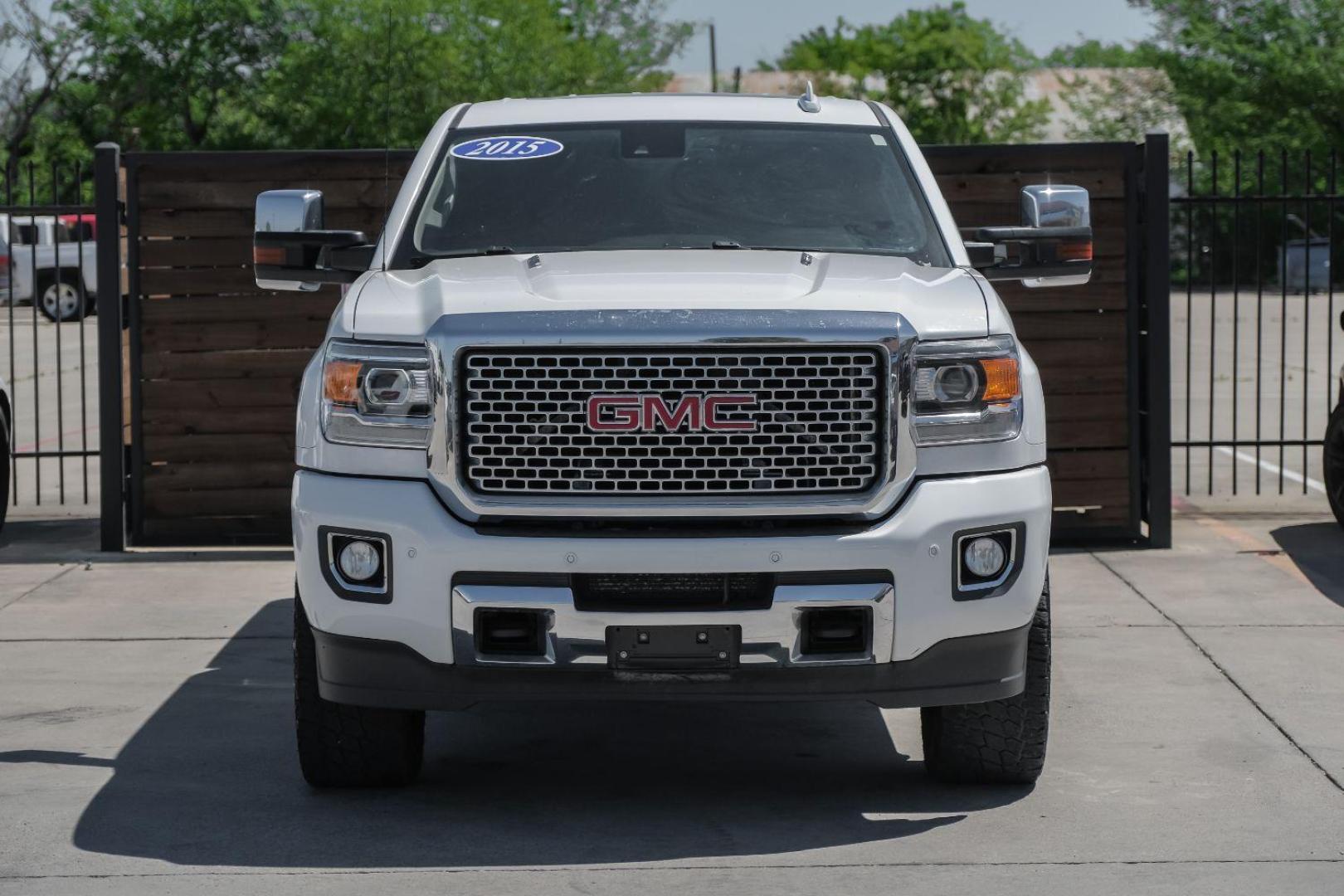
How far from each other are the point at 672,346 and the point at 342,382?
3.01ft

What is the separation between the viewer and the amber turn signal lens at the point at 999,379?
17.1 feet

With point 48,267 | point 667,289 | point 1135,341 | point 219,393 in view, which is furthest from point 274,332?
point 48,267

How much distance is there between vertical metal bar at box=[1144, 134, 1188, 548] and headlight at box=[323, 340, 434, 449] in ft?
19.1

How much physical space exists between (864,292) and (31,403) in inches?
647

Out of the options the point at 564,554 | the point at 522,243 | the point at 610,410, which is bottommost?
the point at 564,554

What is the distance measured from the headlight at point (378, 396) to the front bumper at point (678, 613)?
0.41 feet

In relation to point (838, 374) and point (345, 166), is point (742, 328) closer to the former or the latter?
point (838, 374)

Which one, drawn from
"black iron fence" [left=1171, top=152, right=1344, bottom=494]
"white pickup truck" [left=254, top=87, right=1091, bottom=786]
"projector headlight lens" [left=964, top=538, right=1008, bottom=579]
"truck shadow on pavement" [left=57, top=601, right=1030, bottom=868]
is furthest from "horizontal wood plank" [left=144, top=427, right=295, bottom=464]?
"projector headlight lens" [left=964, top=538, right=1008, bottom=579]

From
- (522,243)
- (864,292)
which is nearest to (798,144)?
(522,243)

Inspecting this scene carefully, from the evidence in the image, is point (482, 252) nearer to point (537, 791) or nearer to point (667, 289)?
point (667, 289)

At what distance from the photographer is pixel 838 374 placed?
5.11m

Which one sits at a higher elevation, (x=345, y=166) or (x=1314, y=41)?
(x=1314, y=41)

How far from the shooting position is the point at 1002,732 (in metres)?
5.64

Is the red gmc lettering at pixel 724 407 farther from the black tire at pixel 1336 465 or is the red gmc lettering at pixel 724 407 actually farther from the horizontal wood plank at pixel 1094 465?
the black tire at pixel 1336 465
